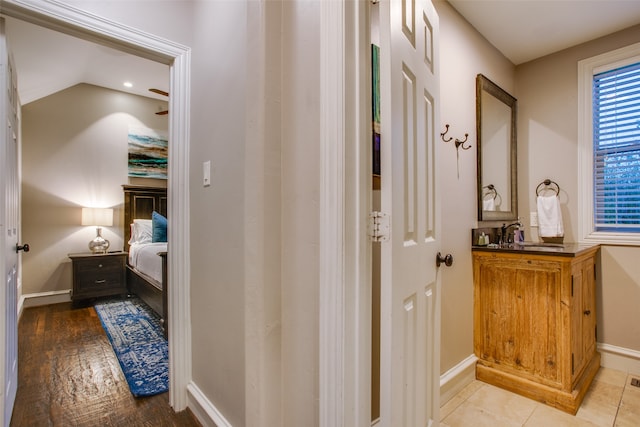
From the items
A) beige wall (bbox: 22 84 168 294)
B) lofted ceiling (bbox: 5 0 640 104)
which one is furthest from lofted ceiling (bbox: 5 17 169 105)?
beige wall (bbox: 22 84 168 294)

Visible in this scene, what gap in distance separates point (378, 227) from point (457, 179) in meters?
1.39

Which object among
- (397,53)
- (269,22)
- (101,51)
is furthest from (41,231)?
(397,53)

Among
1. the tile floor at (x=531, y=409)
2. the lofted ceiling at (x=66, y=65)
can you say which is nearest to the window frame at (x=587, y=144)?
the tile floor at (x=531, y=409)

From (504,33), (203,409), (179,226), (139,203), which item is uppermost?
(504,33)

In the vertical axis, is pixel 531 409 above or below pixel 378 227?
below

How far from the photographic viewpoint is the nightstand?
3.86 metres

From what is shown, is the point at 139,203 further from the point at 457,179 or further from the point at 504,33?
the point at 504,33

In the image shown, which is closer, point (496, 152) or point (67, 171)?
point (496, 152)

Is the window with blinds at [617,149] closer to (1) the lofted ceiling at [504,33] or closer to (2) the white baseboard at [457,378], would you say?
(1) the lofted ceiling at [504,33]

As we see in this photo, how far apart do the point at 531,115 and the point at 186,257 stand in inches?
120

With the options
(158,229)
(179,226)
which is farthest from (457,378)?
(158,229)

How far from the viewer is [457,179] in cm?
205

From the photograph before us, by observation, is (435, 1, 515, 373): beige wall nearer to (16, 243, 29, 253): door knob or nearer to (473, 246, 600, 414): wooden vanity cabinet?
(473, 246, 600, 414): wooden vanity cabinet

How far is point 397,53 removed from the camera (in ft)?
3.16
